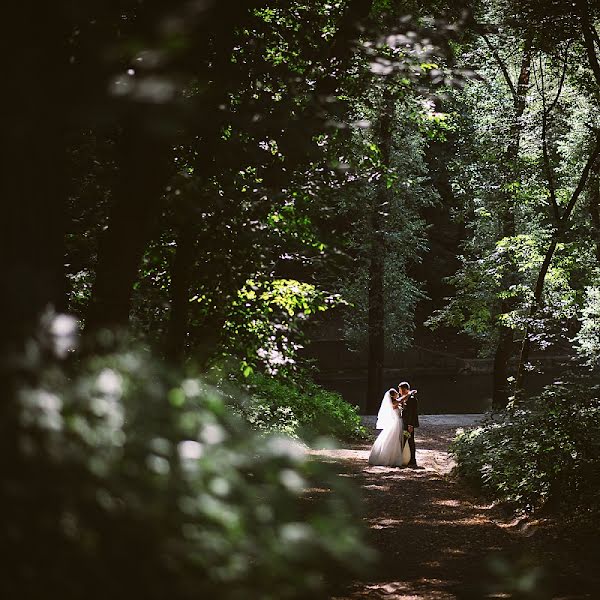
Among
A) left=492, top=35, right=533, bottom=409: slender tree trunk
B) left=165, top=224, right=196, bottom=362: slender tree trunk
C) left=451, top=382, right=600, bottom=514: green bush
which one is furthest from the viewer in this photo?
left=492, top=35, right=533, bottom=409: slender tree trunk

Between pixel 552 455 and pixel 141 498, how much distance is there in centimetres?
967

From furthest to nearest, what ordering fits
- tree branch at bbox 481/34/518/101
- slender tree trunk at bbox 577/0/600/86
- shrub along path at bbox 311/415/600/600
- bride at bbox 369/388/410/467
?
bride at bbox 369/388/410/467 → tree branch at bbox 481/34/518/101 → slender tree trunk at bbox 577/0/600/86 → shrub along path at bbox 311/415/600/600

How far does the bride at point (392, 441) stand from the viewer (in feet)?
53.5

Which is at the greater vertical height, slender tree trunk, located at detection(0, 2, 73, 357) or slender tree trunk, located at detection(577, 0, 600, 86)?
slender tree trunk, located at detection(577, 0, 600, 86)

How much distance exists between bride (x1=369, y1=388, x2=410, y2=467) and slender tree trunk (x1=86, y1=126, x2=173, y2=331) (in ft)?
37.5

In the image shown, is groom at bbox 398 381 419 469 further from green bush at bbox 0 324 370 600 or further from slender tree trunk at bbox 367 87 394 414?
green bush at bbox 0 324 370 600

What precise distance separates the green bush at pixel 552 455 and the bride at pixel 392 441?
12.3 feet

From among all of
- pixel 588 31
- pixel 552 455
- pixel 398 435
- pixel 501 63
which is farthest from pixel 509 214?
pixel 552 455

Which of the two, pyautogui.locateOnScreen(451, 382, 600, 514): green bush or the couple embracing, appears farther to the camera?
the couple embracing

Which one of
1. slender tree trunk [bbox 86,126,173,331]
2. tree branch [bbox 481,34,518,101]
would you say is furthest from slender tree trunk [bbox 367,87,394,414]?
slender tree trunk [bbox 86,126,173,331]

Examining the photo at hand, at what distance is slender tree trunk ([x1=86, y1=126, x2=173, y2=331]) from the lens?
201 inches

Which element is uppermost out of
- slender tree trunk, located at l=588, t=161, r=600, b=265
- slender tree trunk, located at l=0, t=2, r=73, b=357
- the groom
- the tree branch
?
the tree branch

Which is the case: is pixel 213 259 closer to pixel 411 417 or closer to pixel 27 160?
pixel 27 160

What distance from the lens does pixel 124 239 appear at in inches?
209
